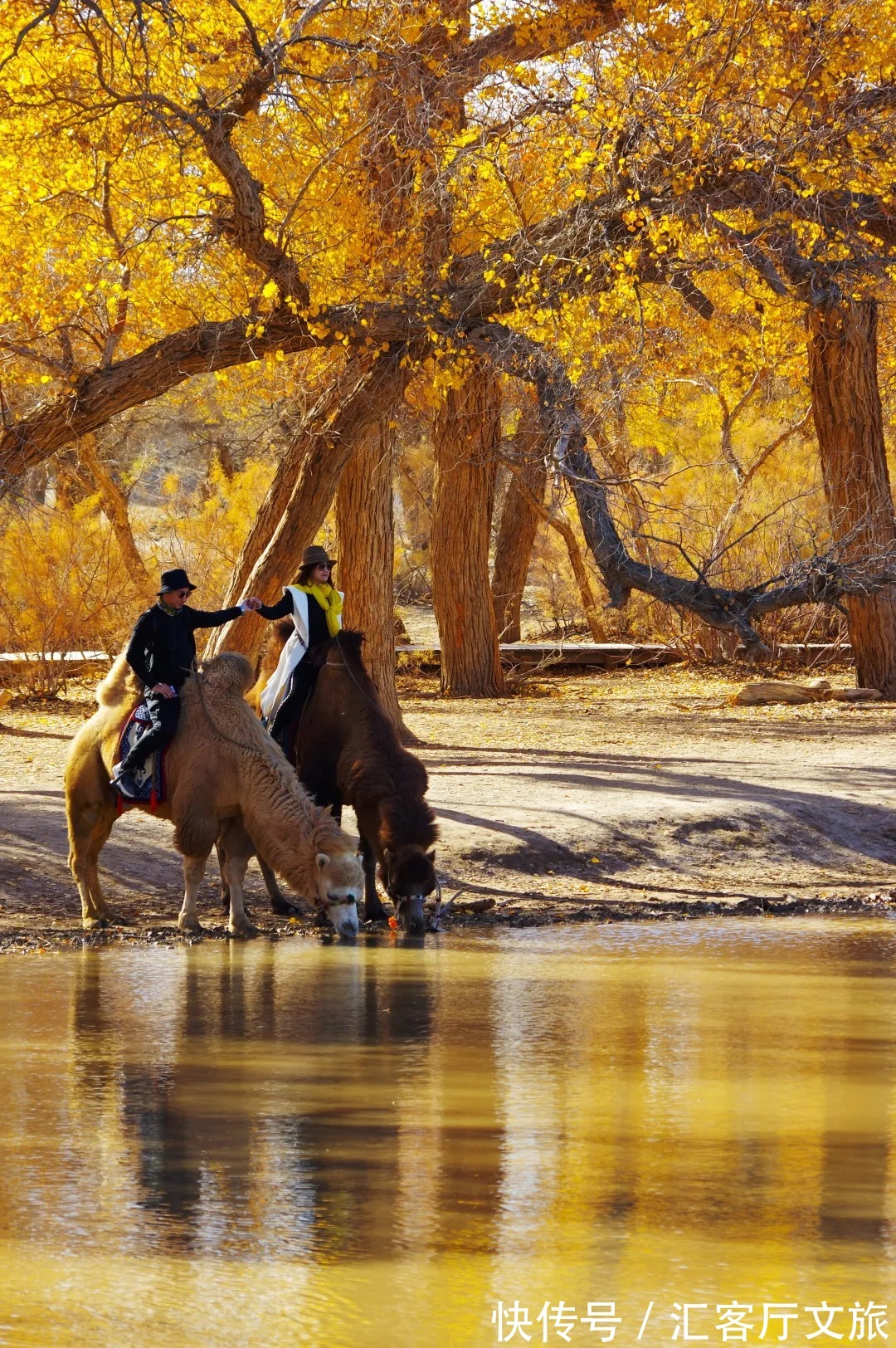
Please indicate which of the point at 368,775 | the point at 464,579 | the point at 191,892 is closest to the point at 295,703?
the point at 368,775

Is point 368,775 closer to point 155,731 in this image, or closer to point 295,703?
point 295,703

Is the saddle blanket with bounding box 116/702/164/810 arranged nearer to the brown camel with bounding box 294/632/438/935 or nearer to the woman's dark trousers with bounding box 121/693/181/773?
the woman's dark trousers with bounding box 121/693/181/773

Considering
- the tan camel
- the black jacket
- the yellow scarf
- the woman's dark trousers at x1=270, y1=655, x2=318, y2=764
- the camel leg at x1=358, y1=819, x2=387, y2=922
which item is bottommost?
the camel leg at x1=358, y1=819, x2=387, y2=922

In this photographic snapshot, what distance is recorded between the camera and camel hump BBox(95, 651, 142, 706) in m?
9.98

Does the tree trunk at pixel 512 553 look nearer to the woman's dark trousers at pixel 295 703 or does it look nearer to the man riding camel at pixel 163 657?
the woman's dark trousers at pixel 295 703

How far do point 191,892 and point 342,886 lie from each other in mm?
1101

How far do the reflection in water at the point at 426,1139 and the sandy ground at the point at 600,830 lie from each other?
1623 millimetres

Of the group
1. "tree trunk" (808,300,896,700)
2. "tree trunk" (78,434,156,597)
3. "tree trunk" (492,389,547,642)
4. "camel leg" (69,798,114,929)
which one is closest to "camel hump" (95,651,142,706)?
"camel leg" (69,798,114,929)

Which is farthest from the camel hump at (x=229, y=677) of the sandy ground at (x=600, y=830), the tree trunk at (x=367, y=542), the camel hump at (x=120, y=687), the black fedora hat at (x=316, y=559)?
the tree trunk at (x=367, y=542)

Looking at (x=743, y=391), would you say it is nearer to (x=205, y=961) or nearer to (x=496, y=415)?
(x=496, y=415)

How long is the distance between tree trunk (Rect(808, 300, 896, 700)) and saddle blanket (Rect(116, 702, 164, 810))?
14.4 meters

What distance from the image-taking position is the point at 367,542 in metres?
17.5

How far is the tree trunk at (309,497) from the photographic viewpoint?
15.2 metres

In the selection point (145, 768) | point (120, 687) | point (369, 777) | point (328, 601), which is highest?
point (328, 601)
